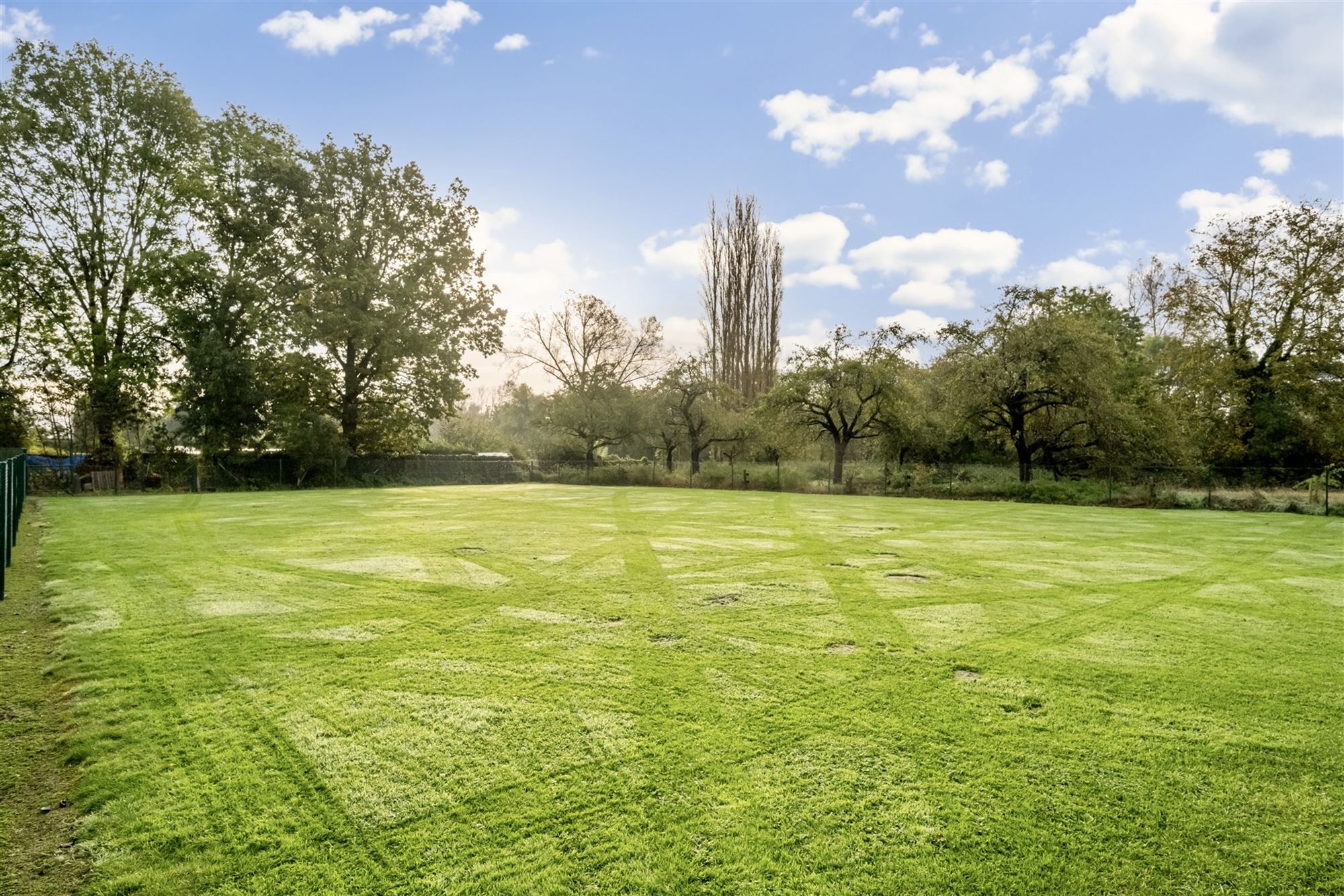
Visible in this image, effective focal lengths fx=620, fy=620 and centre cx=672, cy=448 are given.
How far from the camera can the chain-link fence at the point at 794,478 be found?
20.4 m

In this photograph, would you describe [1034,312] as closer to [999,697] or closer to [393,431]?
[999,697]

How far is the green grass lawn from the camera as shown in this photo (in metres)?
2.45

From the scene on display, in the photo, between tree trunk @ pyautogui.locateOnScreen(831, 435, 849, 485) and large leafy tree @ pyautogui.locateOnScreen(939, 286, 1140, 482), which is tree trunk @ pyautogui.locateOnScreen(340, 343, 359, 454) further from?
large leafy tree @ pyautogui.locateOnScreen(939, 286, 1140, 482)

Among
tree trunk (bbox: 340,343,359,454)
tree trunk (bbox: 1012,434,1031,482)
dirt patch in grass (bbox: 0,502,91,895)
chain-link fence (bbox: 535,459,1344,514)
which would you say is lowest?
dirt patch in grass (bbox: 0,502,91,895)

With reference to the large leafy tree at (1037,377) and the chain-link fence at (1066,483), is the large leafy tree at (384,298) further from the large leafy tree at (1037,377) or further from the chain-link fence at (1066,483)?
the large leafy tree at (1037,377)

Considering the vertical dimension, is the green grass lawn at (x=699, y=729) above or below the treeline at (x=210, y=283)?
below

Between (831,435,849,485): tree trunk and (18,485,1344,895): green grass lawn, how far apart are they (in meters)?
19.5

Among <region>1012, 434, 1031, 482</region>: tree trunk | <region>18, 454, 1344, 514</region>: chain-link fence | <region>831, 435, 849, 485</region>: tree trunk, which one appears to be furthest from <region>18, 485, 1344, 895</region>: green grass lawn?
<region>831, 435, 849, 485</region>: tree trunk

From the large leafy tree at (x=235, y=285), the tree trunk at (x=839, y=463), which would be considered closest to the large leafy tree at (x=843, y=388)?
the tree trunk at (x=839, y=463)

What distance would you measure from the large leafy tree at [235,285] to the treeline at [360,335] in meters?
0.09

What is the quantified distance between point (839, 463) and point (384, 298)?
2197cm

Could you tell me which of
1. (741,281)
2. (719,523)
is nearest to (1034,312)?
(719,523)

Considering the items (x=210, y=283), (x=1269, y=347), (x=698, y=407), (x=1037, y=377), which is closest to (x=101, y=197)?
(x=210, y=283)

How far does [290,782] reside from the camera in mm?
2947
